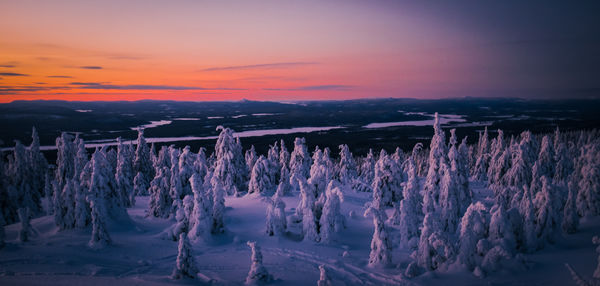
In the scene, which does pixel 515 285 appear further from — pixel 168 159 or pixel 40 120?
pixel 40 120

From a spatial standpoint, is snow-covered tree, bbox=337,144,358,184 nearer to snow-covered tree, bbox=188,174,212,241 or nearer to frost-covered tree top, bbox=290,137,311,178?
frost-covered tree top, bbox=290,137,311,178

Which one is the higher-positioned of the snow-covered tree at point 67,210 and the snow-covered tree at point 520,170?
Result: the snow-covered tree at point 520,170

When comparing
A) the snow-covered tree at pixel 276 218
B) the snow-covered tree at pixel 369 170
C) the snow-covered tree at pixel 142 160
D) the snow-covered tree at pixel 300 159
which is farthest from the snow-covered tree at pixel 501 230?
the snow-covered tree at pixel 142 160

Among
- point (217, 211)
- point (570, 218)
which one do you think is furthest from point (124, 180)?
point (570, 218)

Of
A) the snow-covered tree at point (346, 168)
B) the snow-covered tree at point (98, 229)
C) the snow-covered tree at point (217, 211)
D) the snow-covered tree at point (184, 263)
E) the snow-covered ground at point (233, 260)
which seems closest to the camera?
the snow-covered ground at point (233, 260)

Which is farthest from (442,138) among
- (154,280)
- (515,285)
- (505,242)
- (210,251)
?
(154,280)

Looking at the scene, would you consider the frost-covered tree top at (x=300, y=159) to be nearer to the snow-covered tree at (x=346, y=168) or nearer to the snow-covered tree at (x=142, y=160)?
the snow-covered tree at (x=346, y=168)
